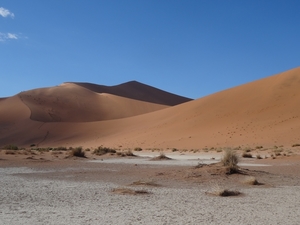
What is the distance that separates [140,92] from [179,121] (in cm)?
8017

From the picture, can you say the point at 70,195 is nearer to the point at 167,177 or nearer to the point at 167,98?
the point at 167,177

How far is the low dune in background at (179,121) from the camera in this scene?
167 ft

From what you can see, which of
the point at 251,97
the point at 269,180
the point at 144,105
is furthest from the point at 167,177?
the point at 144,105

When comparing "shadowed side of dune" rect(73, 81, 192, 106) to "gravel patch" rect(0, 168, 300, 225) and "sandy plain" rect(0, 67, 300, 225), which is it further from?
Result: "gravel patch" rect(0, 168, 300, 225)

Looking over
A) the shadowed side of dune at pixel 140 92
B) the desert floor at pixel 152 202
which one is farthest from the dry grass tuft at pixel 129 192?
the shadowed side of dune at pixel 140 92

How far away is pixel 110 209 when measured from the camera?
9.65m

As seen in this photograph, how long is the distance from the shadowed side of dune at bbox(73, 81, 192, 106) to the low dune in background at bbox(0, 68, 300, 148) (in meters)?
Answer: 32.3

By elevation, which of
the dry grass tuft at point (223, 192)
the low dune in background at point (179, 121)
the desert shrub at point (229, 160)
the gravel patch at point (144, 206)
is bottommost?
the gravel patch at point (144, 206)

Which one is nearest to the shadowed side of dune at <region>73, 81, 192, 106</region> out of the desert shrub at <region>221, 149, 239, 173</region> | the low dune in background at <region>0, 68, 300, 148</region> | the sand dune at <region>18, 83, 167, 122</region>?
the sand dune at <region>18, 83, 167, 122</region>

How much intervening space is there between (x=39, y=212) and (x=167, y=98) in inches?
5404

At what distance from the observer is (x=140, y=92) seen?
146125 millimetres

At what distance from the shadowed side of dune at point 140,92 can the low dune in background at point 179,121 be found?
32.3 m

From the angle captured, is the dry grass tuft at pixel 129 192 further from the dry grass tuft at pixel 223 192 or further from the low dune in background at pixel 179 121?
the low dune in background at pixel 179 121

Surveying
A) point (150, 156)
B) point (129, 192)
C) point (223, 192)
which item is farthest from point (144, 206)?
point (150, 156)
